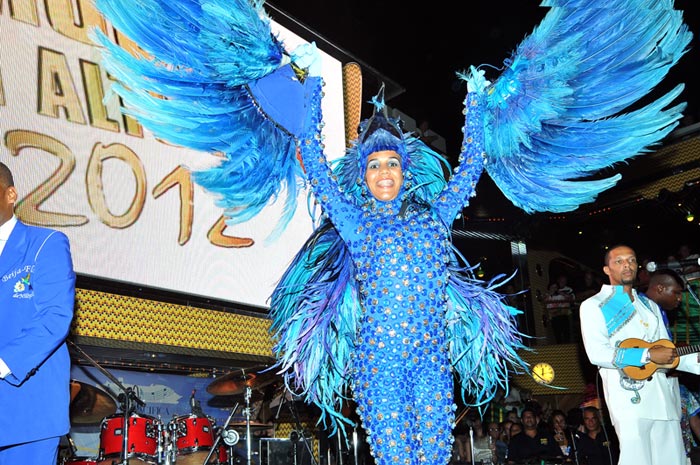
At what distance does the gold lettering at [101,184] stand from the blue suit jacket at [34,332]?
8.51 ft

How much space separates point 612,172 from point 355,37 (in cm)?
457

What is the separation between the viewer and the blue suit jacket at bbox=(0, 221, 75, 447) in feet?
8.24

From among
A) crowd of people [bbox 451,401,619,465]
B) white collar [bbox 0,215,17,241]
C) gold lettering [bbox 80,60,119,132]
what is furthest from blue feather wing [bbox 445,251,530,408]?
crowd of people [bbox 451,401,619,465]

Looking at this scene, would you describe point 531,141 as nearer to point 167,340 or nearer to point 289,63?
point 289,63

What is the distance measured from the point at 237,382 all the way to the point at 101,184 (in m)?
1.91

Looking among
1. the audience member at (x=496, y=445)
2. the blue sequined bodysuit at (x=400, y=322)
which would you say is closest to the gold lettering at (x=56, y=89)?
the blue sequined bodysuit at (x=400, y=322)

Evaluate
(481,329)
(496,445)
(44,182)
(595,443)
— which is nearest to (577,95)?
(481,329)

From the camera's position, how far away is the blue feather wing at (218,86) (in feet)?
11.3

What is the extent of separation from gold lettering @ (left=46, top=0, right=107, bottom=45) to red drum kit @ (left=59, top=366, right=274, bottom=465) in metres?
2.64

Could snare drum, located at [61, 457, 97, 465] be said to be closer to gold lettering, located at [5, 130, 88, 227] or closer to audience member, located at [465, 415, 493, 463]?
gold lettering, located at [5, 130, 88, 227]

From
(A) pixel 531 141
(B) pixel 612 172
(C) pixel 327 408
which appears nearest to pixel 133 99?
(C) pixel 327 408

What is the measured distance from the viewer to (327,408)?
3750 mm

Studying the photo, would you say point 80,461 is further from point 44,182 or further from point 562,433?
point 562,433

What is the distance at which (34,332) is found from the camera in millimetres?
2564
